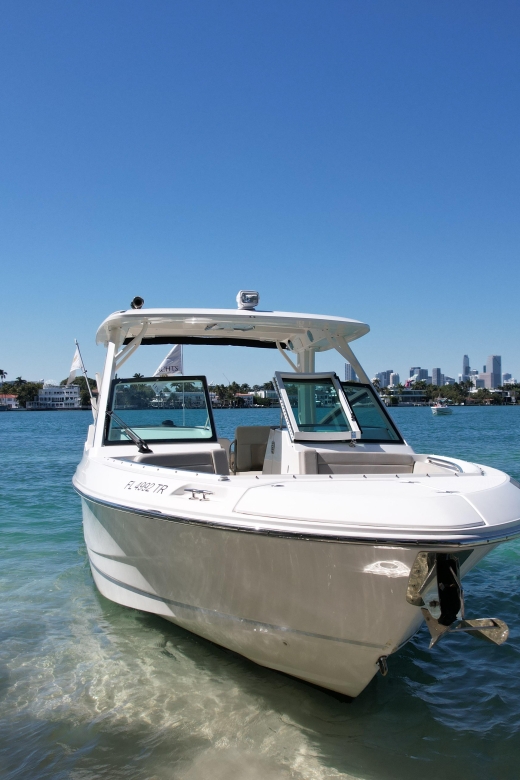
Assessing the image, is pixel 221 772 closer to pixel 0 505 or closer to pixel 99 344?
pixel 99 344

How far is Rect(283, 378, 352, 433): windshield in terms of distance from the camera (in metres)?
6.26

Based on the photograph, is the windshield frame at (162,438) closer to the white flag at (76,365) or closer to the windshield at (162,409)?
the windshield at (162,409)

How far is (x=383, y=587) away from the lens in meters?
3.71

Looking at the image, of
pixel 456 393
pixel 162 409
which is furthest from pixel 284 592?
pixel 456 393

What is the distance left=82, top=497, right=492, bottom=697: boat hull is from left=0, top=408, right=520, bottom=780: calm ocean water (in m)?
0.32

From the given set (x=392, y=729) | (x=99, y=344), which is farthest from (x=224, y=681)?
(x=99, y=344)

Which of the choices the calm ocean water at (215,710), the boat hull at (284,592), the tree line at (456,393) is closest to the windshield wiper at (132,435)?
the boat hull at (284,592)

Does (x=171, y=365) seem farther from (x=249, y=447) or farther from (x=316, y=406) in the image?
(x=316, y=406)

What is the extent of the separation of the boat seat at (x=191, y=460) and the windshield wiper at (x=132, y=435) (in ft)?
0.20

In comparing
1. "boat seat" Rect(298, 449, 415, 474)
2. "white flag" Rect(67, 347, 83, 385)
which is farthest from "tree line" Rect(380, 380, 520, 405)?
"boat seat" Rect(298, 449, 415, 474)

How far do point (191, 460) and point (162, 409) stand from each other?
0.97 meters

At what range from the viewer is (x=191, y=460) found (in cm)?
605

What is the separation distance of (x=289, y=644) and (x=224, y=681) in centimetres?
95

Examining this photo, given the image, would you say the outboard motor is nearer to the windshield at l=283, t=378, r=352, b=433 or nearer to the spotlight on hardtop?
the windshield at l=283, t=378, r=352, b=433
